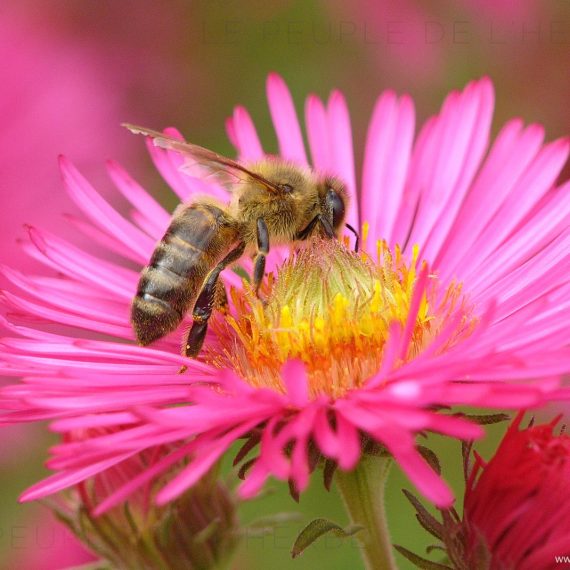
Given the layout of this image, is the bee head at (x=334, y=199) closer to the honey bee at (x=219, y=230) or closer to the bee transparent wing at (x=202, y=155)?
the honey bee at (x=219, y=230)

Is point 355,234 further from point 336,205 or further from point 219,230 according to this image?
point 219,230

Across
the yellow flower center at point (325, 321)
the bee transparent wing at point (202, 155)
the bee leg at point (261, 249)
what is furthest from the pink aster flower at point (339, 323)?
the bee transparent wing at point (202, 155)

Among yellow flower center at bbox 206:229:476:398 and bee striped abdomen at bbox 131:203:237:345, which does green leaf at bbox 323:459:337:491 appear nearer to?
yellow flower center at bbox 206:229:476:398

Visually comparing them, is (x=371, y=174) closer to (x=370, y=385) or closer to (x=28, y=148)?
(x=370, y=385)

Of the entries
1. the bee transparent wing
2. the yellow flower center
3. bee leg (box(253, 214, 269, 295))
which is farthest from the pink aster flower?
the bee transparent wing

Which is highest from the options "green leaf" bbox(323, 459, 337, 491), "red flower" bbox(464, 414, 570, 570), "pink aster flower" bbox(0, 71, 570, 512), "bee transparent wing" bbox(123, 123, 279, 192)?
"bee transparent wing" bbox(123, 123, 279, 192)

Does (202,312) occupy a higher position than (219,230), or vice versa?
(219,230)

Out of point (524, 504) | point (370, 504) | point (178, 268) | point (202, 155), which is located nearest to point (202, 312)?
point (178, 268)
